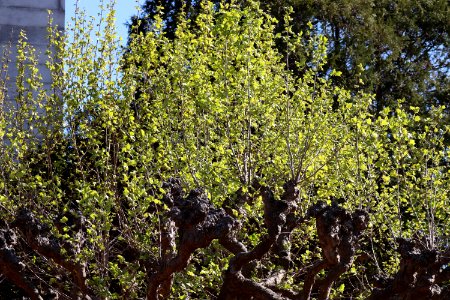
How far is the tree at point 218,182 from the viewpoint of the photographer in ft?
41.3

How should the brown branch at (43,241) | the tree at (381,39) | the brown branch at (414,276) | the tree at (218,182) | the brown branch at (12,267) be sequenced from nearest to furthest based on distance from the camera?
the brown branch at (414,276) → the tree at (218,182) → the brown branch at (43,241) → the brown branch at (12,267) → the tree at (381,39)

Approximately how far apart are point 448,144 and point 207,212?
43.5ft

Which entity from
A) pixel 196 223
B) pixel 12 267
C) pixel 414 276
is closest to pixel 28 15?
pixel 12 267

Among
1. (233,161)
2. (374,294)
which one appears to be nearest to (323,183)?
(233,161)

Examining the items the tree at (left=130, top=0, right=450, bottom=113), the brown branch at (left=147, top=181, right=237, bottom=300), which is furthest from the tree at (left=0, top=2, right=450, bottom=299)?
the tree at (left=130, top=0, right=450, bottom=113)

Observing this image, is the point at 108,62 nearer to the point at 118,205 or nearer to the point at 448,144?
the point at 118,205

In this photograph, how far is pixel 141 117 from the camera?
16391 mm

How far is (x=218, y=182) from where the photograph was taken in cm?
1427

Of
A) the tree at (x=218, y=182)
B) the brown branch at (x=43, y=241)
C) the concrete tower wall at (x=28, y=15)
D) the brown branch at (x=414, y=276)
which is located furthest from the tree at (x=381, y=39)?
the brown branch at (x=414, y=276)

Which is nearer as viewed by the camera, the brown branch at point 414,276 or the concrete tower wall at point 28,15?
the brown branch at point 414,276

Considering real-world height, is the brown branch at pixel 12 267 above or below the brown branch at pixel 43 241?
below

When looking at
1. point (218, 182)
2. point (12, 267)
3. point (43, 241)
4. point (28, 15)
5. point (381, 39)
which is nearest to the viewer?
point (43, 241)

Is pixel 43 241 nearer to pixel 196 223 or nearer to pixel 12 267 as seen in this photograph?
pixel 12 267

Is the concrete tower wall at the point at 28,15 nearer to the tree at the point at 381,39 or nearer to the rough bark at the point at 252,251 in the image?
the tree at the point at 381,39
